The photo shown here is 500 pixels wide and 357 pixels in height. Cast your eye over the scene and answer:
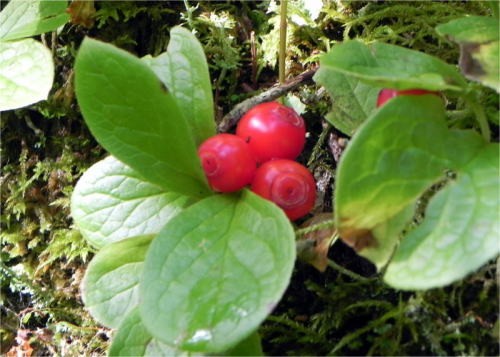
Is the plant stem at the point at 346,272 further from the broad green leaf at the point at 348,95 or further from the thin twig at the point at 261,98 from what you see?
the thin twig at the point at 261,98

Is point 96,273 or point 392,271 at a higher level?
point 392,271

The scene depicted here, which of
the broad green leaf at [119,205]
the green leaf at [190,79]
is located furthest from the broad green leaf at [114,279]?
the green leaf at [190,79]

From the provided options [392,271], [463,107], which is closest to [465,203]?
[392,271]

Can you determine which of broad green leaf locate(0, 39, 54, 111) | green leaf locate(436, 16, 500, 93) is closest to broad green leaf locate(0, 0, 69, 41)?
broad green leaf locate(0, 39, 54, 111)

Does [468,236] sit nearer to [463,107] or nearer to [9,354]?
[463,107]

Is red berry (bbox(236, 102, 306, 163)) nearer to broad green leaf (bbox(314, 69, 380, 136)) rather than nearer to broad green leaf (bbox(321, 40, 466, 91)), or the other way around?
broad green leaf (bbox(314, 69, 380, 136))
